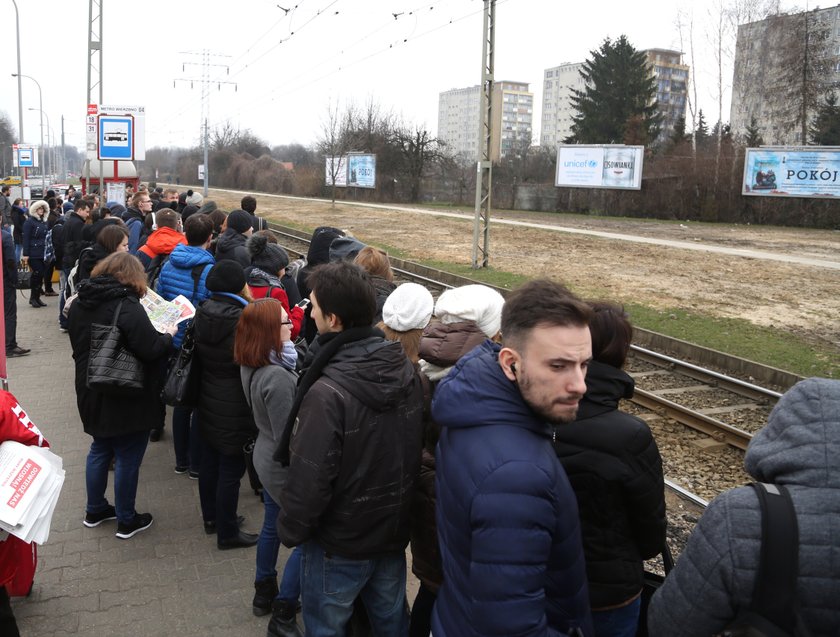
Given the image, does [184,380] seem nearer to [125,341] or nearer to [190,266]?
[125,341]

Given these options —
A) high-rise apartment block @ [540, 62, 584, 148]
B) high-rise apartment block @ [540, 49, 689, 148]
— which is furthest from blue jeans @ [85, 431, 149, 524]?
high-rise apartment block @ [540, 62, 584, 148]

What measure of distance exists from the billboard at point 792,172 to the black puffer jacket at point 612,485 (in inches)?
1339

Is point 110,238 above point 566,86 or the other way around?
the other way around

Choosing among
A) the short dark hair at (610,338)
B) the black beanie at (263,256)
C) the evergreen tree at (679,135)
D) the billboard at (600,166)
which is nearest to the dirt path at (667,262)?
the billboard at (600,166)

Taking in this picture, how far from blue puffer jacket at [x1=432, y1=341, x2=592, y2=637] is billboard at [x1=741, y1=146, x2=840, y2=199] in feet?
113

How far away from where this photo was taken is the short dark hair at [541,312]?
2.05m

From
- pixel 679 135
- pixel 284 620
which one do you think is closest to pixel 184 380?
pixel 284 620

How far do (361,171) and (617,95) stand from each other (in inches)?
784

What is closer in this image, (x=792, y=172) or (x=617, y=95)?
(x=792, y=172)

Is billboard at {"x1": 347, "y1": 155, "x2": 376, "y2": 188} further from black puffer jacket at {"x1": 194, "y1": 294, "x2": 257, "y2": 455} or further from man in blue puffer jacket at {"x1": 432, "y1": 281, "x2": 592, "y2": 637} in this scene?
man in blue puffer jacket at {"x1": 432, "y1": 281, "x2": 592, "y2": 637}

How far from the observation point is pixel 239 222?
698cm

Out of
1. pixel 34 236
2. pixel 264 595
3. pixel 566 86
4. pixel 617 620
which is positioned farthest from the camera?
pixel 566 86

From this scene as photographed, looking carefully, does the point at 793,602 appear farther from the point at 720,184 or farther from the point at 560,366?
the point at 720,184

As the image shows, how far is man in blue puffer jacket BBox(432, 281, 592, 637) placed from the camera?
1.91m
